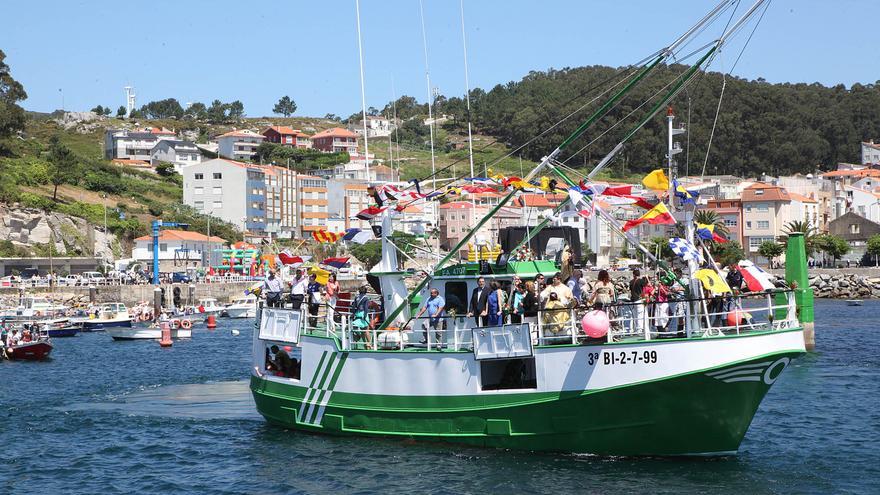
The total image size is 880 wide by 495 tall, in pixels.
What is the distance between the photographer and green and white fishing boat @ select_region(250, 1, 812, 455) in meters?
19.8

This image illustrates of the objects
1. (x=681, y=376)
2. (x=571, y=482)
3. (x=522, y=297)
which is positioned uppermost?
(x=522, y=297)

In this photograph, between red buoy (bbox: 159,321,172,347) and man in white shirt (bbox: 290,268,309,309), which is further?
red buoy (bbox: 159,321,172,347)

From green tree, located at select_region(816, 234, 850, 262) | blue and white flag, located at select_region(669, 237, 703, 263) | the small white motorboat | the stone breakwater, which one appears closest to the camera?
blue and white flag, located at select_region(669, 237, 703, 263)

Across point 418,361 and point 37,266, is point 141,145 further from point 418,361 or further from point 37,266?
point 418,361

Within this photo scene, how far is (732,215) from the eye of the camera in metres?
131

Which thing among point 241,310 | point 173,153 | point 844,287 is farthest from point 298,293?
point 173,153

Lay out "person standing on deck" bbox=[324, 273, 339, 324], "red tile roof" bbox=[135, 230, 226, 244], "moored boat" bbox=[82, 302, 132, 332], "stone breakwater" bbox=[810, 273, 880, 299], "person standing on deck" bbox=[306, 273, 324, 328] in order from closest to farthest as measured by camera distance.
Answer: "person standing on deck" bbox=[324, 273, 339, 324] < "person standing on deck" bbox=[306, 273, 324, 328] < "moored boat" bbox=[82, 302, 132, 332] < "stone breakwater" bbox=[810, 273, 880, 299] < "red tile roof" bbox=[135, 230, 226, 244]

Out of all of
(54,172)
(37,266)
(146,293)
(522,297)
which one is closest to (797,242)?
(522,297)

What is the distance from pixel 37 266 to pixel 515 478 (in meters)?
91.5

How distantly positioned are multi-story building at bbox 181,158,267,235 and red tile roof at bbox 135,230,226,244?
50.3ft

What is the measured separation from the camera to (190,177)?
138 metres

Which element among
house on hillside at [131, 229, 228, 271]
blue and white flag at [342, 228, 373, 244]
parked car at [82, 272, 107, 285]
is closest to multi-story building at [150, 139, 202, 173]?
house on hillside at [131, 229, 228, 271]

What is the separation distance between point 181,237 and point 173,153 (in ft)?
190

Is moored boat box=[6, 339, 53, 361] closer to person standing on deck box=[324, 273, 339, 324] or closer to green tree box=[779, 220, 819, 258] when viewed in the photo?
person standing on deck box=[324, 273, 339, 324]
